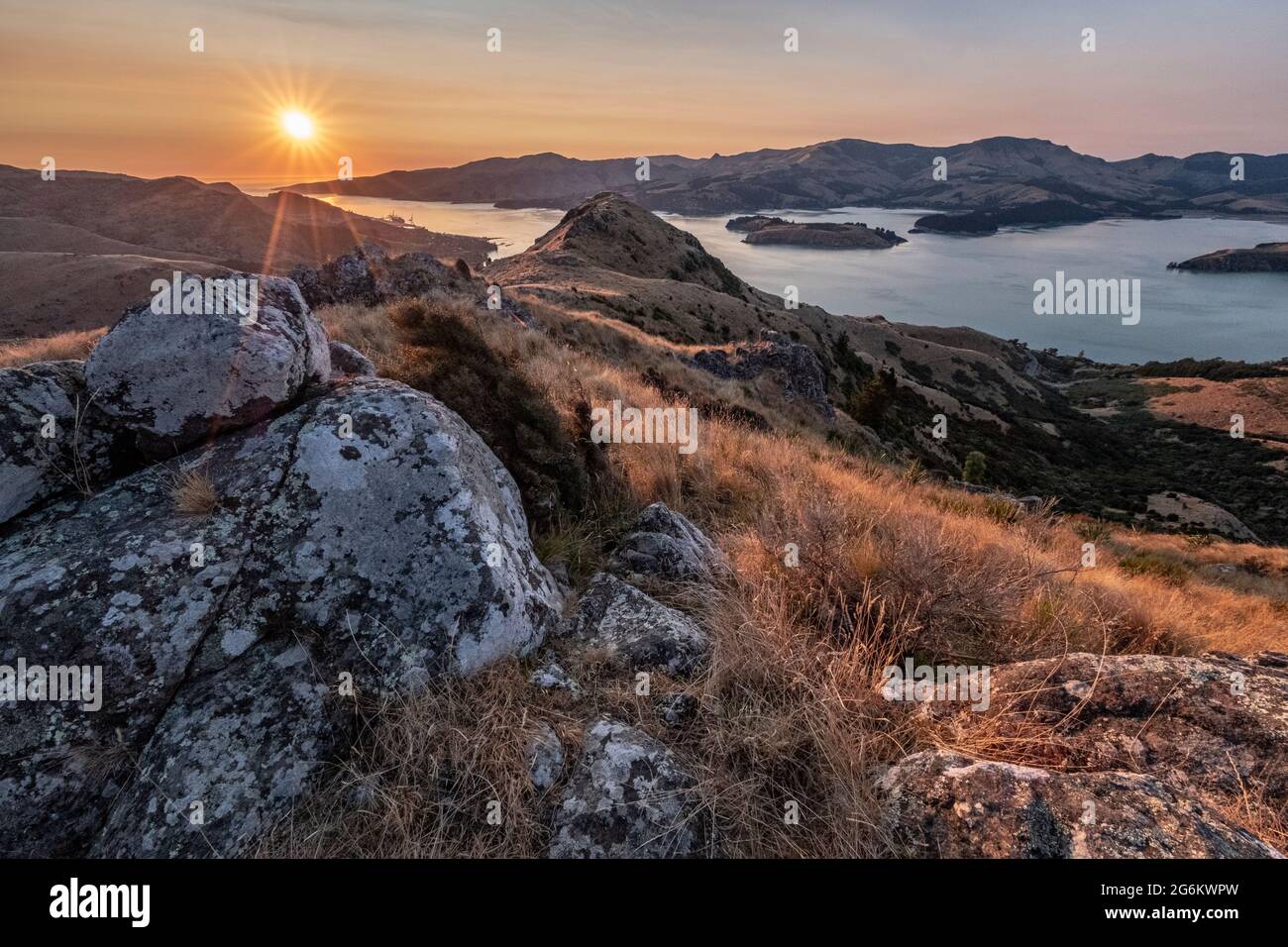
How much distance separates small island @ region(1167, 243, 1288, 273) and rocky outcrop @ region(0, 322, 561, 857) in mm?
246811

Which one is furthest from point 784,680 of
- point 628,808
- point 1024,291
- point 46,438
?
point 1024,291

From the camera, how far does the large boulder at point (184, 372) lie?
3.40 metres

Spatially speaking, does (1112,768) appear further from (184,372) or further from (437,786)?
(184,372)

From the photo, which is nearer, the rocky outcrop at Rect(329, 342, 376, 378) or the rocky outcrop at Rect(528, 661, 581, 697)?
the rocky outcrop at Rect(528, 661, 581, 697)

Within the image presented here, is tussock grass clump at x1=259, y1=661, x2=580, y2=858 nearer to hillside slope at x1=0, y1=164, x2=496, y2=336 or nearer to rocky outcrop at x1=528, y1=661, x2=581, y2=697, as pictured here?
rocky outcrop at x1=528, y1=661, x2=581, y2=697

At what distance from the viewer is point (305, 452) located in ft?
11.0

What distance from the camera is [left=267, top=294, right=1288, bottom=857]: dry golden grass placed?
7.88 feet

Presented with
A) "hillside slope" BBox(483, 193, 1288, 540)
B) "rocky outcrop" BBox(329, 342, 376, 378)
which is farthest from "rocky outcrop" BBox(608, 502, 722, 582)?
"hillside slope" BBox(483, 193, 1288, 540)

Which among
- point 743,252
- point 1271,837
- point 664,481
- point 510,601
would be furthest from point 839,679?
point 743,252

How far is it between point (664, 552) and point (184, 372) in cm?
336

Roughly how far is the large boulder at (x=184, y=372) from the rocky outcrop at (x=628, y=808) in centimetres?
302

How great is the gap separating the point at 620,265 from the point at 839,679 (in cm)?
7763

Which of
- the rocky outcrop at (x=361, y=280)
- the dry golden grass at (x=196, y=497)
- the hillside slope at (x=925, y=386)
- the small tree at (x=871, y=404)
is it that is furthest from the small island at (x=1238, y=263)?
the dry golden grass at (x=196, y=497)

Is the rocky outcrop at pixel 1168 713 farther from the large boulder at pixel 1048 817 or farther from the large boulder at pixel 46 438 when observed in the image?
the large boulder at pixel 46 438
